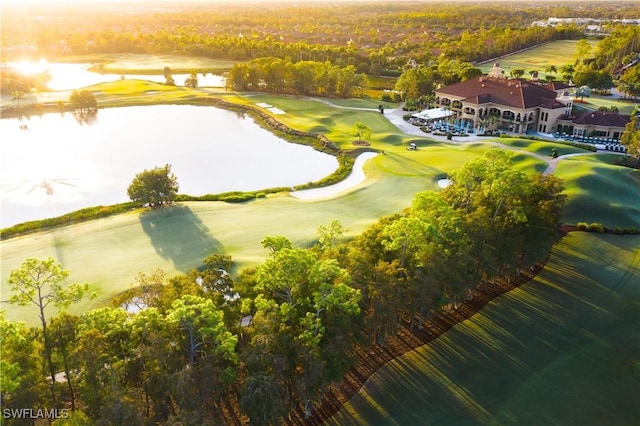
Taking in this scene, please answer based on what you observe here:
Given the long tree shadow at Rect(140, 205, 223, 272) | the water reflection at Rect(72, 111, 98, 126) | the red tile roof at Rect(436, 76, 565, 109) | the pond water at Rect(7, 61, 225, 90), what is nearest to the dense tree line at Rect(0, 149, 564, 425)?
the long tree shadow at Rect(140, 205, 223, 272)

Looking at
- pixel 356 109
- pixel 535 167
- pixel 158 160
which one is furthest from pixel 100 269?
pixel 356 109

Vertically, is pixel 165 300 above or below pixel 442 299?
above

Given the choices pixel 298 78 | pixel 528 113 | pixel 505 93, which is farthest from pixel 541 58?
pixel 298 78

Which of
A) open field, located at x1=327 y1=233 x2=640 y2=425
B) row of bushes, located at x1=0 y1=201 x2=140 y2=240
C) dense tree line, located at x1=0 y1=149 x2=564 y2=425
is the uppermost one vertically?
dense tree line, located at x1=0 y1=149 x2=564 y2=425

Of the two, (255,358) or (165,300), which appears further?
(165,300)

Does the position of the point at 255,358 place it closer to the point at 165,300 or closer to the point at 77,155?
the point at 165,300

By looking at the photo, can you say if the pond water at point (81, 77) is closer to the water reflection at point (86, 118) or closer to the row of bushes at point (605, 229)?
the water reflection at point (86, 118)

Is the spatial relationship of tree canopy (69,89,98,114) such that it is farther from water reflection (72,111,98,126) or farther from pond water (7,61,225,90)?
pond water (7,61,225,90)
